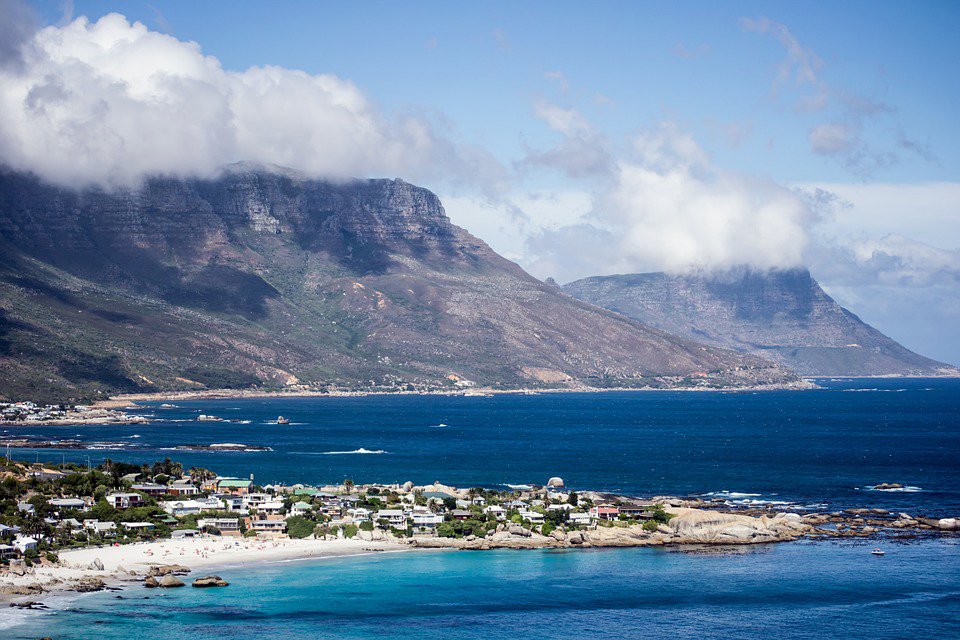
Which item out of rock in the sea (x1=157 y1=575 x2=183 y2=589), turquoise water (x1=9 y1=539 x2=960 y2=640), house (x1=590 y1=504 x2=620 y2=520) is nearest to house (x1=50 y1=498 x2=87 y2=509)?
turquoise water (x1=9 y1=539 x2=960 y2=640)

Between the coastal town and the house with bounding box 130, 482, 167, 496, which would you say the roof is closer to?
the coastal town

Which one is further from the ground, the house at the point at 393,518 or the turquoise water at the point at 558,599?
the house at the point at 393,518

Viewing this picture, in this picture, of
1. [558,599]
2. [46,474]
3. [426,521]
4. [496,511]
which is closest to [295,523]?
[426,521]

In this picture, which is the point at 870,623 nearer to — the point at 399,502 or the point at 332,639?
the point at 332,639

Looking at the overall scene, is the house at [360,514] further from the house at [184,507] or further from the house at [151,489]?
the house at [151,489]

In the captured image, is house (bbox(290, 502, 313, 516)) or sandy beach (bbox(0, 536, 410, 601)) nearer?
sandy beach (bbox(0, 536, 410, 601))

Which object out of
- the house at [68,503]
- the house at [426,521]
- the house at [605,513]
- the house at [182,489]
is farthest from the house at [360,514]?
the house at [68,503]
